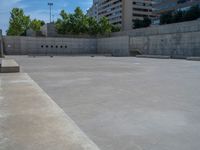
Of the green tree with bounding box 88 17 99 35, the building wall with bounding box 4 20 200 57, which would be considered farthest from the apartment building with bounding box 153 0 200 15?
the building wall with bounding box 4 20 200 57

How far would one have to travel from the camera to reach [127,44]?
4591 centimetres

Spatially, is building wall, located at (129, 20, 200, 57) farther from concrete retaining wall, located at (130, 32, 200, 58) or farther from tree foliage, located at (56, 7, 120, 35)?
tree foliage, located at (56, 7, 120, 35)

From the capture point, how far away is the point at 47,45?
167ft

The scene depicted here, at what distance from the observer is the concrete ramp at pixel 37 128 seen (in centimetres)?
355

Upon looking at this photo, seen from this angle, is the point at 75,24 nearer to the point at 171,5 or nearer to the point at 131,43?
the point at 131,43

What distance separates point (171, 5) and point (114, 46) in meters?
32.4

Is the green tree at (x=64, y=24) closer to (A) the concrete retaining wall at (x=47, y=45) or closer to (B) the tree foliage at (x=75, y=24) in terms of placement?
(B) the tree foliage at (x=75, y=24)

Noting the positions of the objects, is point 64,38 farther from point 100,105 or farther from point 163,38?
point 100,105

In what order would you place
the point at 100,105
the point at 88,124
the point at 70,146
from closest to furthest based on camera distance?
1. the point at 70,146
2. the point at 88,124
3. the point at 100,105

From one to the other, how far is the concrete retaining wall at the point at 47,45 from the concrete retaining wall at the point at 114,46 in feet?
6.19

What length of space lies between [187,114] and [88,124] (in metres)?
2.23

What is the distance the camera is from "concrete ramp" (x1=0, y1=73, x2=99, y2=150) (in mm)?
3547

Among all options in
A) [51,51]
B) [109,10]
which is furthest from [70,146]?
[109,10]

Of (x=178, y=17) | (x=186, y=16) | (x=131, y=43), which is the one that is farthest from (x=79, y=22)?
(x=186, y=16)
